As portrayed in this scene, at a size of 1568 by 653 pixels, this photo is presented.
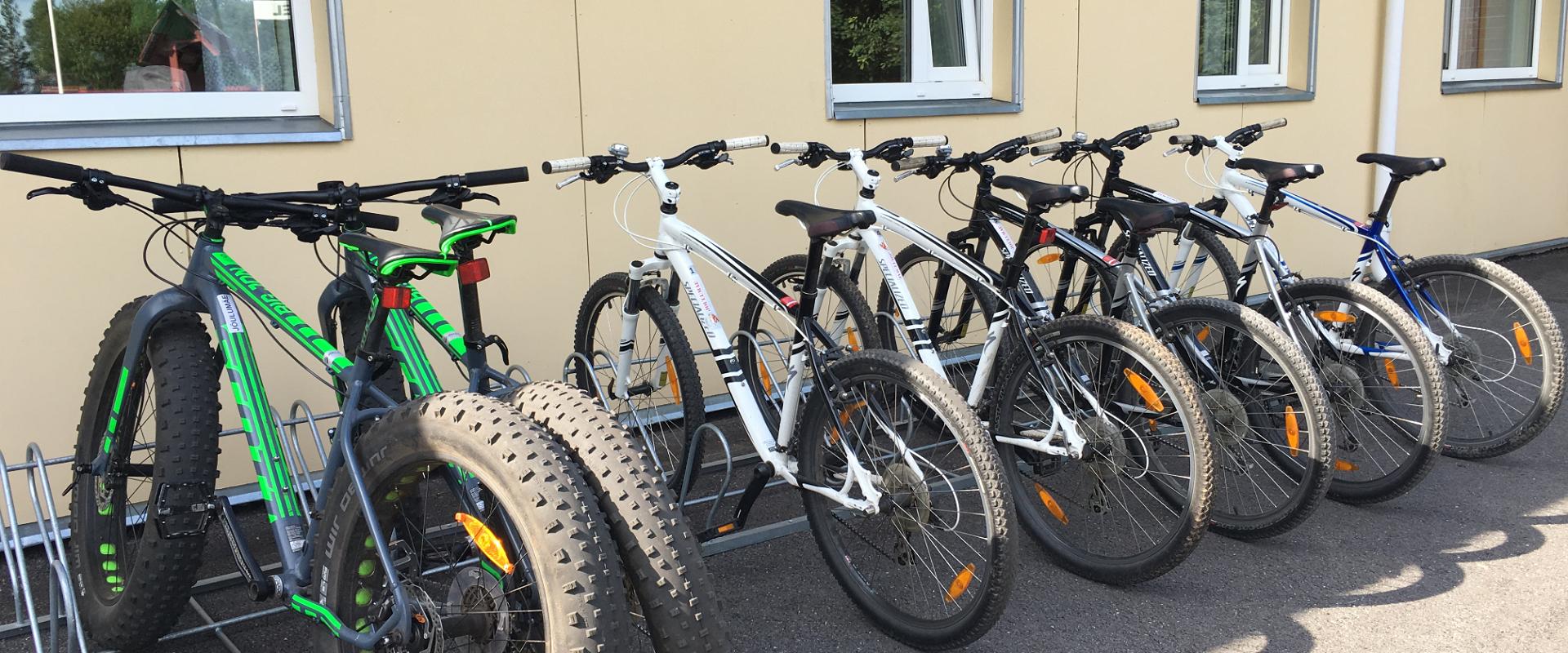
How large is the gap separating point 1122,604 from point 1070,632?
0.22m

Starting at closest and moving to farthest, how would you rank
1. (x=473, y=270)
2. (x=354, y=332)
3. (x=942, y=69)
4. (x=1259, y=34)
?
(x=473, y=270) → (x=354, y=332) → (x=942, y=69) → (x=1259, y=34)

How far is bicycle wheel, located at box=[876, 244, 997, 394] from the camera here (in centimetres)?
378

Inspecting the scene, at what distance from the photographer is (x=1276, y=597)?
9.67ft

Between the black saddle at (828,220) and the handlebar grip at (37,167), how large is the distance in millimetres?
1424

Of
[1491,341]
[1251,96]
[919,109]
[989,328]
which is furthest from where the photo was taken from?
[1251,96]

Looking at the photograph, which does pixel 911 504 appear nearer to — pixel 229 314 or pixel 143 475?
pixel 229 314

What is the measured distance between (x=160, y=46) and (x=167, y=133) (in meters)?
0.34

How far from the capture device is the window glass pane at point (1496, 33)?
7699 millimetres

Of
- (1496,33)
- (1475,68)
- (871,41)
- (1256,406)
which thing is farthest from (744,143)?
(1496,33)

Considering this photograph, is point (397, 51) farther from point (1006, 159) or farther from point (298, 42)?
point (1006, 159)

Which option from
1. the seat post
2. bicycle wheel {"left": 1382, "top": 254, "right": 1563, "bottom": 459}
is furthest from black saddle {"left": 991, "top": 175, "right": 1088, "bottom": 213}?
bicycle wheel {"left": 1382, "top": 254, "right": 1563, "bottom": 459}

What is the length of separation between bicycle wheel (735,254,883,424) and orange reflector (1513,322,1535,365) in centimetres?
206

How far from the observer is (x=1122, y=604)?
2896 millimetres

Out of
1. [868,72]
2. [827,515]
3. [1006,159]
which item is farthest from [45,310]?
[868,72]
